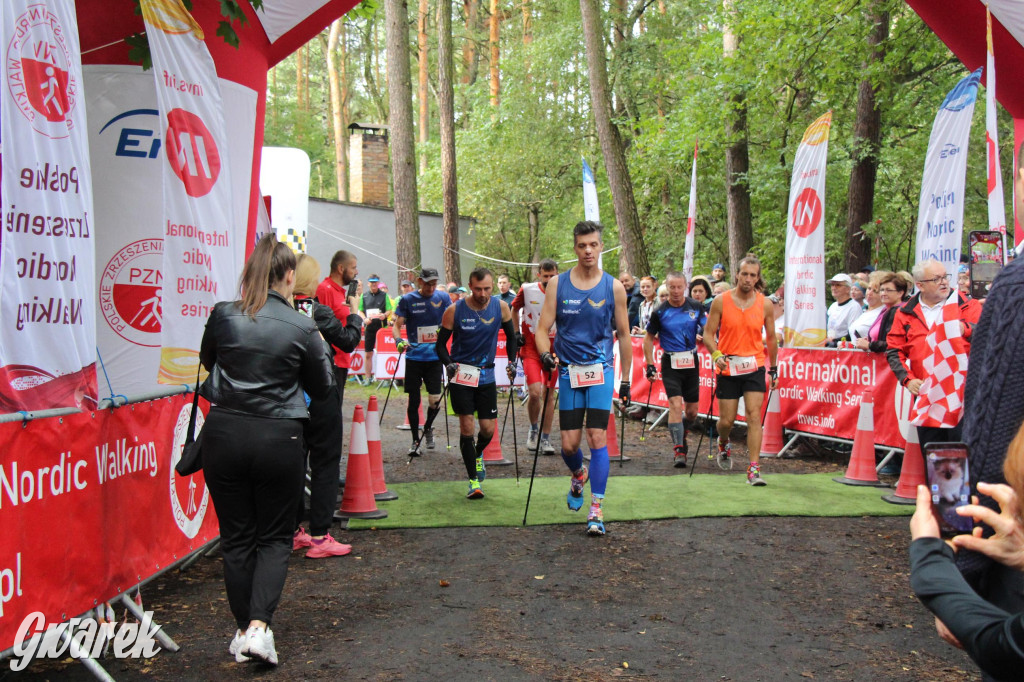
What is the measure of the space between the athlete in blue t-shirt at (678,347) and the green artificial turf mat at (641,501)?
4.07 ft

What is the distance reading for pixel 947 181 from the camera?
27.8 feet

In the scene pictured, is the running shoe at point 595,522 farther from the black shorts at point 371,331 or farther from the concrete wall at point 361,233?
the concrete wall at point 361,233

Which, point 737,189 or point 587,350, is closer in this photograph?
point 587,350

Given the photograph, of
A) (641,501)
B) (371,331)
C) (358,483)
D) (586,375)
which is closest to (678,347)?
(641,501)

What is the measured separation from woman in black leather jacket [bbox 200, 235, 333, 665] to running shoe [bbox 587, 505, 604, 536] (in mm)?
3001

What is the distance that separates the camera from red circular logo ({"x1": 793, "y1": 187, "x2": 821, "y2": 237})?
11438 millimetres

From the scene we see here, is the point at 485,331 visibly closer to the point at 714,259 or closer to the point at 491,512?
the point at 491,512

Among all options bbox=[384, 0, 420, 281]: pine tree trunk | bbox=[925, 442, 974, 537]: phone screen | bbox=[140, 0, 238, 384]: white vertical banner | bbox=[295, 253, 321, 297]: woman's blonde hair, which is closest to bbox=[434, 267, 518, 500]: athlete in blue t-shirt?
bbox=[140, 0, 238, 384]: white vertical banner

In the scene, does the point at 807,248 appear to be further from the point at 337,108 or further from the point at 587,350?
the point at 337,108

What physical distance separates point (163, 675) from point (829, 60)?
1522 centimetres

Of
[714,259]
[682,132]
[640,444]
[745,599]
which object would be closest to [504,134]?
[714,259]

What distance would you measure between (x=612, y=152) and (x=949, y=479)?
58.9ft

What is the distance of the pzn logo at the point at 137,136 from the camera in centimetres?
706

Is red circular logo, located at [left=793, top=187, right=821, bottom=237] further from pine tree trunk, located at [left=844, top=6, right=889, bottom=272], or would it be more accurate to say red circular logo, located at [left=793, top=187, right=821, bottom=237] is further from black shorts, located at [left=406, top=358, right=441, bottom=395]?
pine tree trunk, located at [left=844, top=6, right=889, bottom=272]
